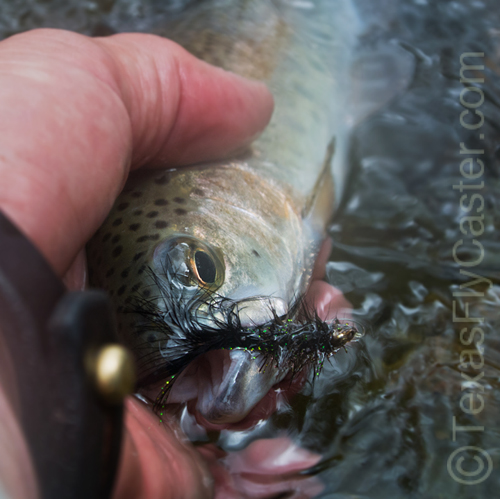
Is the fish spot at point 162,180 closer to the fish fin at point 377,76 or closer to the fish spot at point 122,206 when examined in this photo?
the fish spot at point 122,206

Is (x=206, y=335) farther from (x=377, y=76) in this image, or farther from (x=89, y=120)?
(x=377, y=76)

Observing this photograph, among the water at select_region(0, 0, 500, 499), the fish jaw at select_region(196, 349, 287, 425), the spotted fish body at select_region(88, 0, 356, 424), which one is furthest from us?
the water at select_region(0, 0, 500, 499)

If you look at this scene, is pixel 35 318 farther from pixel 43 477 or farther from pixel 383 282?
pixel 383 282

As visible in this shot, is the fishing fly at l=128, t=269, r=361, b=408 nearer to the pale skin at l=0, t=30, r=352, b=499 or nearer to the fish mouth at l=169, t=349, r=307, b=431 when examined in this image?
the fish mouth at l=169, t=349, r=307, b=431

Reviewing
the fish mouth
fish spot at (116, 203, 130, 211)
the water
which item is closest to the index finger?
fish spot at (116, 203, 130, 211)

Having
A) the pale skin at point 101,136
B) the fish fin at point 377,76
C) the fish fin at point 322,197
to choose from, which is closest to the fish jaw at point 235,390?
the pale skin at point 101,136

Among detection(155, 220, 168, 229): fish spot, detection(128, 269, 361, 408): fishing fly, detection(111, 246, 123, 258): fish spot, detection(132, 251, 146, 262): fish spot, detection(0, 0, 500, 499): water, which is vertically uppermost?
detection(155, 220, 168, 229): fish spot
